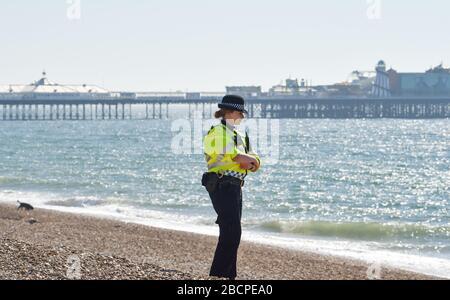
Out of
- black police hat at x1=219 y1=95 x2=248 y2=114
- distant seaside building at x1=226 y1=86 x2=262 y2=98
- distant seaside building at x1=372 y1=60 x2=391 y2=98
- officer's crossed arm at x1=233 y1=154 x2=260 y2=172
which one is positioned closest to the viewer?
officer's crossed arm at x1=233 y1=154 x2=260 y2=172

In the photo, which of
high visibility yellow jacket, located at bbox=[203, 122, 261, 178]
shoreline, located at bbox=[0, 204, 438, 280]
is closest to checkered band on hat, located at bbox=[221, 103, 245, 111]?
high visibility yellow jacket, located at bbox=[203, 122, 261, 178]

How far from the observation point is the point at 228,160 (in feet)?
25.6

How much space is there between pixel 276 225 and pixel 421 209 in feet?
22.1

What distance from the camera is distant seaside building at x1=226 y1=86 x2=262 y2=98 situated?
6886 inches

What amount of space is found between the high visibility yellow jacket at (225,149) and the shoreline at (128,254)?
0.95m

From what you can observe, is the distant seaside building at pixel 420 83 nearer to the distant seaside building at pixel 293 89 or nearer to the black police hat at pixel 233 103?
the distant seaside building at pixel 293 89

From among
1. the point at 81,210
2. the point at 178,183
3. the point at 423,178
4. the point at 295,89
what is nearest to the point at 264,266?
the point at 81,210

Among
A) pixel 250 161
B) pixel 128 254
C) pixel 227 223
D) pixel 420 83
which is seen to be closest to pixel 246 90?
pixel 420 83

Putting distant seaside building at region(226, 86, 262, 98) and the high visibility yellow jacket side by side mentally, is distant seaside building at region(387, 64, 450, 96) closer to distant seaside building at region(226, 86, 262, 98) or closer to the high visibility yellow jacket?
distant seaside building at region(226, 86, 262, 98)

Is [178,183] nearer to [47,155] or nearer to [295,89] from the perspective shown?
[47,155]

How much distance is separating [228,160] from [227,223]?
55 cm

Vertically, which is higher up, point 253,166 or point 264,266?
point 253,166

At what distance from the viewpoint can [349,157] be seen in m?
56.6

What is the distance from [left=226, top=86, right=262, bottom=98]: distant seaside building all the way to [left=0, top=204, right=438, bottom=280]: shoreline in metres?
154
